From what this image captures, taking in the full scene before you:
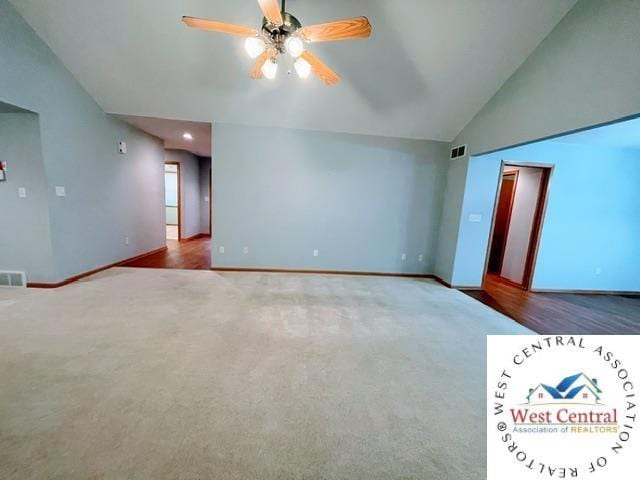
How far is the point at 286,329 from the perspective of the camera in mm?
2537

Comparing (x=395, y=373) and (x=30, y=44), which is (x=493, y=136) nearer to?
(x=395, y=373)

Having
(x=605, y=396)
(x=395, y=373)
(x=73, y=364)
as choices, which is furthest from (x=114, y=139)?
(x=605, y=396)

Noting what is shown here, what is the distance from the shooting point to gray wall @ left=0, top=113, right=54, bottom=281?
119 inches

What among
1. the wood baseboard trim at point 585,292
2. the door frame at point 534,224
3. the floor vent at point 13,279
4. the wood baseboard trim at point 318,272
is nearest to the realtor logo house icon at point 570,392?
the door frame at point 534,224

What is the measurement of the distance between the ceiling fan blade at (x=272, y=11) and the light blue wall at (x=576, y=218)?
11.6 feet

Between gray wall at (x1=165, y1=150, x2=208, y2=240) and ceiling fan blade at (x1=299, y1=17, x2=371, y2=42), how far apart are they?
6.41m

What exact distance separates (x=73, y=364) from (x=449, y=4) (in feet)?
15.4

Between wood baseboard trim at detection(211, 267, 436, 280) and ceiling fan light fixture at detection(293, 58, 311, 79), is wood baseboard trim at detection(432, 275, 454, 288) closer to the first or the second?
wood baseboard trim at detection(211, 267, 436, 280)

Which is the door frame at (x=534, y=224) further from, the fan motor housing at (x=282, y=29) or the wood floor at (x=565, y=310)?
the fan motor housing at (x=282, y=29)

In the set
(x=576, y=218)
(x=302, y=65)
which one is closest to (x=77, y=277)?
(x=302, y=65)

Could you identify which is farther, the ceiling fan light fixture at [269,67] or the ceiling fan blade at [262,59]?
the ceiling fan light fixture at [269,67]

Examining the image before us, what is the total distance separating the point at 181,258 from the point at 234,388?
429cm

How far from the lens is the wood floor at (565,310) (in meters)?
3.06

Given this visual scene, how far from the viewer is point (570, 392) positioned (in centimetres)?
140
